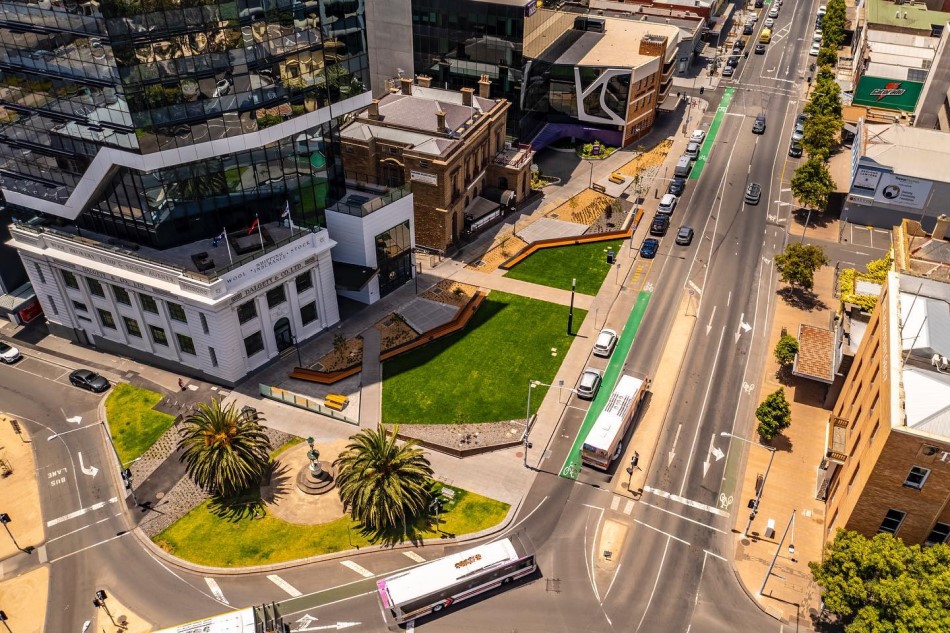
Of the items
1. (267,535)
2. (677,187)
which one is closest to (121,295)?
(267,535)

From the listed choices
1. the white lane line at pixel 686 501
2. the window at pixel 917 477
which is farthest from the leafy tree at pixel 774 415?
the window at pixel 917 477

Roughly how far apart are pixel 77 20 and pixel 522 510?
57013 mm

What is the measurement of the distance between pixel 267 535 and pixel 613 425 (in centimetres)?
3149

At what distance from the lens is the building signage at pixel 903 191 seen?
311 ft

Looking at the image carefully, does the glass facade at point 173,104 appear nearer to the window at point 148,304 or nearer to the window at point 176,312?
the window at point 148,304

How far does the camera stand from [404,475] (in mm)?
56750

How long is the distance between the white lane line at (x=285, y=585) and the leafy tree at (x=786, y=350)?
171 ft

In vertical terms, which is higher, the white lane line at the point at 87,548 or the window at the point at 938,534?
the window at the point at 938,534

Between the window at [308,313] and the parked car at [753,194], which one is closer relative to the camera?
the window at [308,313]

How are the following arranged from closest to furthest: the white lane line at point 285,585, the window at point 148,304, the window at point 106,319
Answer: the white lane line at point 285,585, the window at point 148,304, the window at point 106,319

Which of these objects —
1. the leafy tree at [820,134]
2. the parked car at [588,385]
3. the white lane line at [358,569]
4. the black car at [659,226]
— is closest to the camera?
the white lane line at [358,569]

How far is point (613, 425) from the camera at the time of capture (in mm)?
63062

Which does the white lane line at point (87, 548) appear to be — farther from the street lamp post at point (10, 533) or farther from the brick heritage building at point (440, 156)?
the brick heritage building at point (440, 156)

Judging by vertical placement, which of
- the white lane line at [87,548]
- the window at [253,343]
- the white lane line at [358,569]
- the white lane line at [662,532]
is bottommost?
the white lane line at [87,548]
